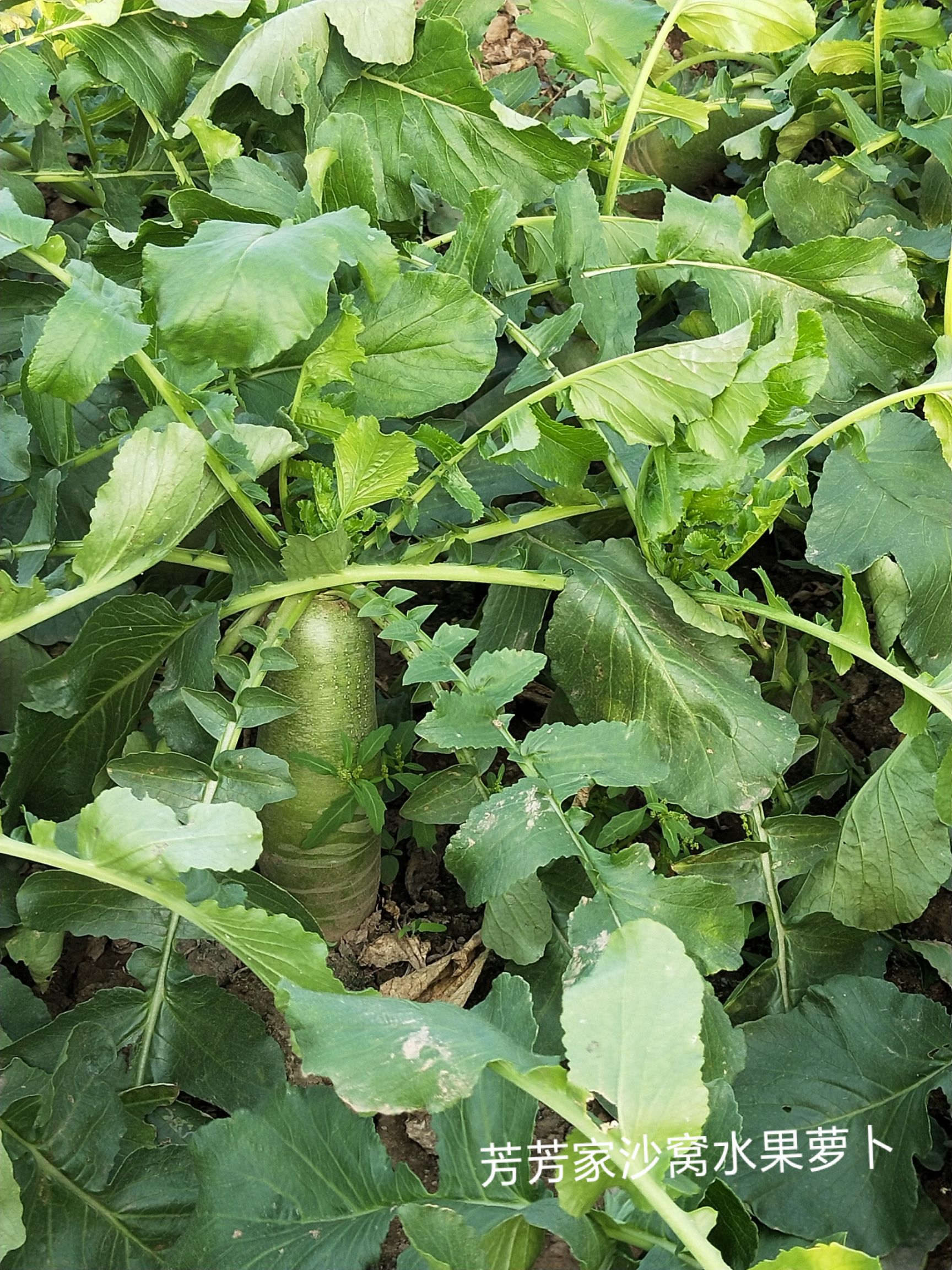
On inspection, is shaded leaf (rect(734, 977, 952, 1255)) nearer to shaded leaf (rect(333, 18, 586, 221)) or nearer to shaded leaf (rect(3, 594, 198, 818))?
shaded leaf (rect(3, 594, 198, 818))

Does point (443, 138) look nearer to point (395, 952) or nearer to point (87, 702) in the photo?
point (87, 702)

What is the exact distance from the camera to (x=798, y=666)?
1.14 m

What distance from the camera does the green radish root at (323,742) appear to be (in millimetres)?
1000

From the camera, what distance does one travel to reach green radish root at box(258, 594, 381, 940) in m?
1.00

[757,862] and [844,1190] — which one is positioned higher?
[757,862]

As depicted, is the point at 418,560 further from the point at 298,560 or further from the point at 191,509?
the point at 191,509

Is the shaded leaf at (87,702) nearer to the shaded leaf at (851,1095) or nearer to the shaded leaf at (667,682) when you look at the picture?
the shaded leaf at (667,682)

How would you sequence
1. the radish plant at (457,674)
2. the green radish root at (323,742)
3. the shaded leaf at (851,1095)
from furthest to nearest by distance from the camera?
the green radish root at (323,742), the shaded leaf at (851,1095), the radish plant at (457,674)

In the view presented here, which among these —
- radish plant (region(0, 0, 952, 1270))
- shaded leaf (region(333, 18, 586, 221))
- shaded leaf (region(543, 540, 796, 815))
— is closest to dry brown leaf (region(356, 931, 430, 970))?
radish plant (region(0, 0, 952, 1270))

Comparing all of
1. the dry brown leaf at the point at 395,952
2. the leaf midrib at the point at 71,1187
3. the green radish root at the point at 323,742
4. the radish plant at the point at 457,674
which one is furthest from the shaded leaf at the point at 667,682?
the leaf midrib at the point at 71,1187

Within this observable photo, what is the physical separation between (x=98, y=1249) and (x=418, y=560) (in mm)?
587

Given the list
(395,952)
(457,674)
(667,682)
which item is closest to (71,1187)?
(395,952)

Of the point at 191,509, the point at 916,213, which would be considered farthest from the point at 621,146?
the point at 191,509

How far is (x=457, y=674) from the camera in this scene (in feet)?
2.90
